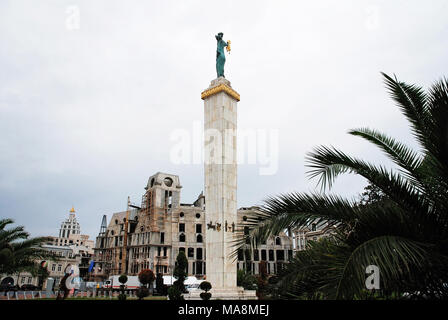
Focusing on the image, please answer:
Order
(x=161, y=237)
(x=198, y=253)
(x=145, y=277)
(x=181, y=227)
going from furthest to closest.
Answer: (x=181, y=227)
(x=198, y=253)
(x=161, y=237)
(x=145, y=277)

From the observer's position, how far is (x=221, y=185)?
23.0 meters

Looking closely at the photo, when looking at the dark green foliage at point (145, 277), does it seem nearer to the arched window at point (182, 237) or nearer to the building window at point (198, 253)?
the arched window at point (182, 237)

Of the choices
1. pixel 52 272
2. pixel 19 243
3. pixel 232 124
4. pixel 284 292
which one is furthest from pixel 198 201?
pixel 284 292

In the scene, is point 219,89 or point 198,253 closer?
point 219,89

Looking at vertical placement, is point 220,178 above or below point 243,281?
above

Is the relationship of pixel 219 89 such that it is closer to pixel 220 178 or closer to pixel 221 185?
pixel 220 178

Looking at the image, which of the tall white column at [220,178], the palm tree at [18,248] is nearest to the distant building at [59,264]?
the palm tree at [18,248]

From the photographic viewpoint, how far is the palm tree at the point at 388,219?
468 centimetres

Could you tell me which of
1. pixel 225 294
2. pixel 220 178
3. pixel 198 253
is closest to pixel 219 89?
pixel 220 178

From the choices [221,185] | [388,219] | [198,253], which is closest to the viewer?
[388,219]

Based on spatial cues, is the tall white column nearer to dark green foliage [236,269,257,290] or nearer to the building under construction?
dark green foliage [236,269,257,290]

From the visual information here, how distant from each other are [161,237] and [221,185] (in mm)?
35724

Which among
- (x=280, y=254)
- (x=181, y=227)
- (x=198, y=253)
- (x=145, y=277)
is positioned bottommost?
(x=145, y=277)
